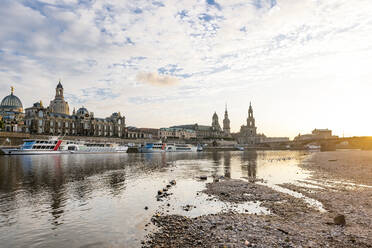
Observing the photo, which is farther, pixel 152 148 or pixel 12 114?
pixel 12 114

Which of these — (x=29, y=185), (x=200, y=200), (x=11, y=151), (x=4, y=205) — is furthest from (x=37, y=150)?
(x=200, y=200)

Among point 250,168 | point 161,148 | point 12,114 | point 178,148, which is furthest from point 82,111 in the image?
point 250,168

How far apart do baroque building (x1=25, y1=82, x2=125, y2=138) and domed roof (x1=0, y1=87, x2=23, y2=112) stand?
18.0 meters

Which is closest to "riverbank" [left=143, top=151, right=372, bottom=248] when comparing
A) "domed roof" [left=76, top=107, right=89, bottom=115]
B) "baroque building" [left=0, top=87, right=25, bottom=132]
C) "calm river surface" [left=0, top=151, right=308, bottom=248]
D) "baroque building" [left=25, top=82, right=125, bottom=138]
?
"calm river surface" [left=0, top=151, right=308, bottom=248]

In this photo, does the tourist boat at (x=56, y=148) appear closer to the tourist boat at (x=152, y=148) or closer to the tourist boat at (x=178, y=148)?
the tourist boat at (x=152, y=148)

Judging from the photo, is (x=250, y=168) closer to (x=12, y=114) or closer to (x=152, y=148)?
(x=152, y=148)

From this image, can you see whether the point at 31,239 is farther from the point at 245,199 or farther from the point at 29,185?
the point at 29,185

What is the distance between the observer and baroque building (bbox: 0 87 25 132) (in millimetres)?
123406

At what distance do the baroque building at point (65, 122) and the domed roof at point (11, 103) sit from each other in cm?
1799

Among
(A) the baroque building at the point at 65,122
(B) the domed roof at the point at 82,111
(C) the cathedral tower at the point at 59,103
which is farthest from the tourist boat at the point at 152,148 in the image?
(C) the cathedral tower at the point at 59,103

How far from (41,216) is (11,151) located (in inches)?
3169

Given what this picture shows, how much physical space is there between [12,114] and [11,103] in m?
26.7

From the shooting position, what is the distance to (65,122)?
150 meters

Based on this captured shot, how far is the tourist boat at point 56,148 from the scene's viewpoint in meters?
83.3
